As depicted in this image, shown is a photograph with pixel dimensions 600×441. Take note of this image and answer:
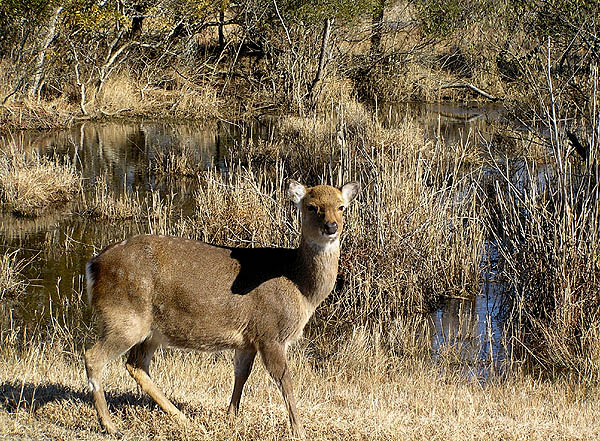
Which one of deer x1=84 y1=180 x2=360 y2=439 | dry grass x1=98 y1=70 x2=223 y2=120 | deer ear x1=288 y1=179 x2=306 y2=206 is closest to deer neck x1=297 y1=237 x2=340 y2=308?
deer x1=84 y1=180 x2=360 y2=439

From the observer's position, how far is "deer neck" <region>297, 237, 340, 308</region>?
231 inches

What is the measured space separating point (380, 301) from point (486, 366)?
69.4 inches

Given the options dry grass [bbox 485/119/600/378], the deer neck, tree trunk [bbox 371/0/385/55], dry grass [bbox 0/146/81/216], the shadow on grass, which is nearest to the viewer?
the deer neck

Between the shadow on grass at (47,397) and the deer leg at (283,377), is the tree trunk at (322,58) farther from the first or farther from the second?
the deer leg at (283,377)

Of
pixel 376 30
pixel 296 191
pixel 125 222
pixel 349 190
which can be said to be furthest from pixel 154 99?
pixel 296 191

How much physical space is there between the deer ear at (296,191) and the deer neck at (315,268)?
12.4 inches

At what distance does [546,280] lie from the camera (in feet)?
30.4

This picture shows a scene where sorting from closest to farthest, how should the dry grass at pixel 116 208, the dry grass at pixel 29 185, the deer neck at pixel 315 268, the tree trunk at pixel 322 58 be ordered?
the deer neck at pixel 315 268
the dry grass at pixel 116 208
the dry grass at pixel 29 185
the tree trunk at pixel 322 58

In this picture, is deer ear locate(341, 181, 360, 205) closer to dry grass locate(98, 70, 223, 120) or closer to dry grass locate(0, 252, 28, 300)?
dry grass locate(0, 252, 28, 300)

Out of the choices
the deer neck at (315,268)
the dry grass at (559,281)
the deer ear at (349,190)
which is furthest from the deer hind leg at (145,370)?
the dry grass at (559,281)

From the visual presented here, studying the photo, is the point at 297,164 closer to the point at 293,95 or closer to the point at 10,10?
the point at 293,95

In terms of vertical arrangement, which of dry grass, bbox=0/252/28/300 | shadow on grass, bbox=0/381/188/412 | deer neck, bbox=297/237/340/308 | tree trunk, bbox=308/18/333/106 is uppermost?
tree trunk, bbox=308/18/333/106

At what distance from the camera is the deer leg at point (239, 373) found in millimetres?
5926

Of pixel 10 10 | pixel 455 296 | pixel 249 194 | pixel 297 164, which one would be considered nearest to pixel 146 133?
pixel 10 10
